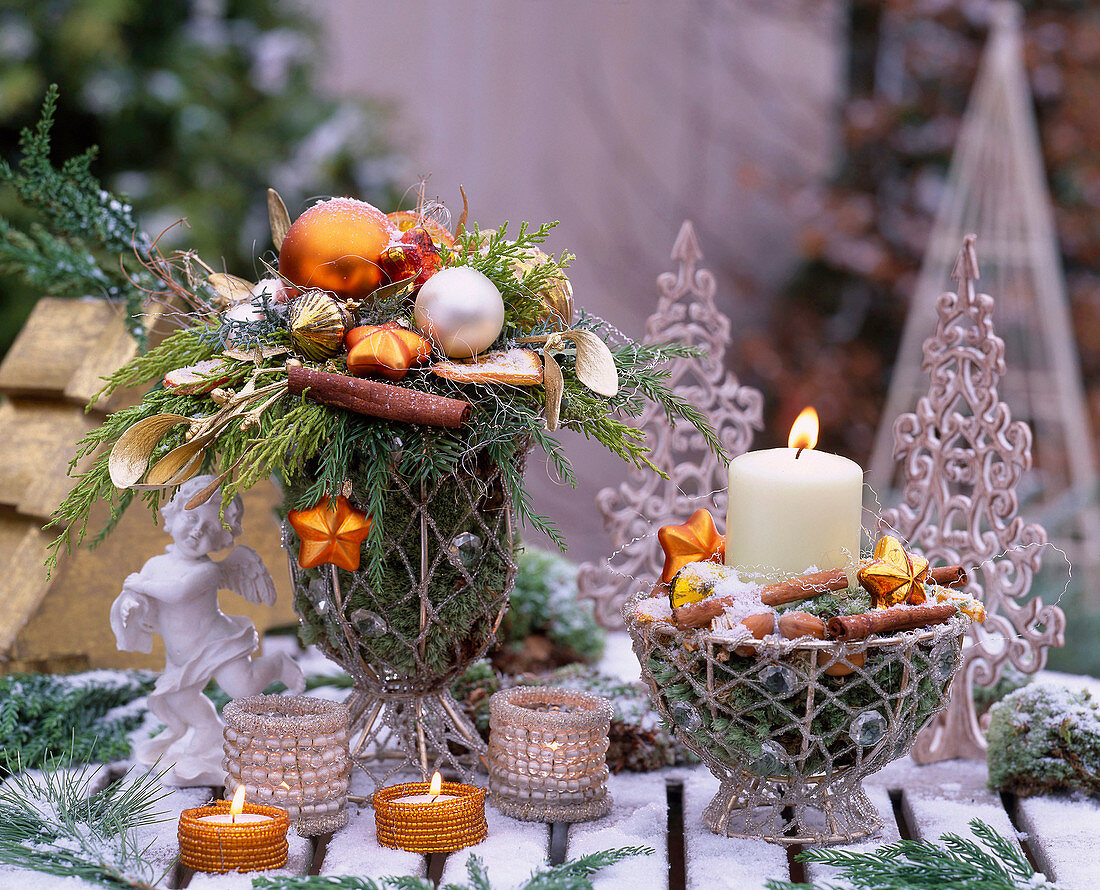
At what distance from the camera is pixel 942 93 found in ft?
10.5

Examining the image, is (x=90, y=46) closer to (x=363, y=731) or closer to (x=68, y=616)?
(x=68, y=616)

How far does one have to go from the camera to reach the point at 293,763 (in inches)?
40.7

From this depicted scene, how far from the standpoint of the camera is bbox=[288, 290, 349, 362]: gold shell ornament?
1.02 metres

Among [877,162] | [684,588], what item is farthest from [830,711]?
[877,162]

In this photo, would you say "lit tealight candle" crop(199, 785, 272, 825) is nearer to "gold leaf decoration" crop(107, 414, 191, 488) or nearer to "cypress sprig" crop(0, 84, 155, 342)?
"gold leaf decoration" crop(107, 414, 191, 488)

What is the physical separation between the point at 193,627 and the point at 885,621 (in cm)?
70

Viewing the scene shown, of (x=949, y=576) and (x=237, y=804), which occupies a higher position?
(x=949, y=576)

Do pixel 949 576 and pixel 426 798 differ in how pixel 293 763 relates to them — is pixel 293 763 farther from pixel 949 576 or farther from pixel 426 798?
pixel 949 576

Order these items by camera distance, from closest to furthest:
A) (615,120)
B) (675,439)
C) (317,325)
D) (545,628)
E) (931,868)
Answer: (931,868), (317,325), (675,439), (545,628), (615,120)

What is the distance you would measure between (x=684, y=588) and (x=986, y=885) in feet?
1.12

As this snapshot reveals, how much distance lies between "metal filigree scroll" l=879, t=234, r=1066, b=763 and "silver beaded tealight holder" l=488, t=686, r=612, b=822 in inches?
17.2

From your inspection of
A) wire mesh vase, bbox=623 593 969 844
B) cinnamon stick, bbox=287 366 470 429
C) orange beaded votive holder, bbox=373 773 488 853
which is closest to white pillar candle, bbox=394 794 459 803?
orange beaded votive holder, bbox=373 773 488 853

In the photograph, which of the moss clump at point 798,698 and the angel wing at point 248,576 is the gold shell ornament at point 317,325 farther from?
the moss clump at point 798,698

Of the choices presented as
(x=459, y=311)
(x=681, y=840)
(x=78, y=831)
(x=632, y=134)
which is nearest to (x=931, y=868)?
(x=681, y=840)
